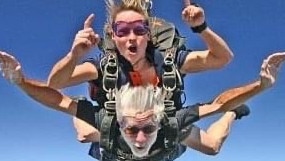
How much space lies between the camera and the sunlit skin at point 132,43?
3564 millimetres

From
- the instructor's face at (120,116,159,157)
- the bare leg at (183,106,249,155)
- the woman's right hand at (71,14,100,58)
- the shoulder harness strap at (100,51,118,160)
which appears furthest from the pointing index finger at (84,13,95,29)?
the bare leg at (183,106,249,155)

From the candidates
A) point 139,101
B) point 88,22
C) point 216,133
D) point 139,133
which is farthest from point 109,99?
point 216,133

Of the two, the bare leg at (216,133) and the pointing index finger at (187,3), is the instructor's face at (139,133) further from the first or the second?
the bare leg at (216,133)

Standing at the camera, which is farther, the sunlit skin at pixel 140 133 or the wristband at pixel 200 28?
the sunlit skin at pixel 140 133

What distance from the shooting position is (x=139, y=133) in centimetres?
370

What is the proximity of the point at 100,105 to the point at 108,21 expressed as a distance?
540 millimetres

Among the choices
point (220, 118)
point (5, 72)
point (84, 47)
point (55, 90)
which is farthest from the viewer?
point (220, 118)

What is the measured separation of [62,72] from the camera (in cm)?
345

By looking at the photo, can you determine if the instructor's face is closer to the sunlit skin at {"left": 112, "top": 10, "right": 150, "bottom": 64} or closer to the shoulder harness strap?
the shoulder harness strap

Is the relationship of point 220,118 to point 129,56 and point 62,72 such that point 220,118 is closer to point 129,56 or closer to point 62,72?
point 129,56

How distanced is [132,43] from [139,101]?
0.36 metres

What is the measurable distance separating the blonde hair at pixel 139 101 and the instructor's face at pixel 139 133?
0.16ft

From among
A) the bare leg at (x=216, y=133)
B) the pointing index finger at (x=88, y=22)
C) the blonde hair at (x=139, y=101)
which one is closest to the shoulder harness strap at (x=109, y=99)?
the blonde hair at (x=139, y=101)

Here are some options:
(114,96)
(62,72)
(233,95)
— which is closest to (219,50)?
(233,95)
